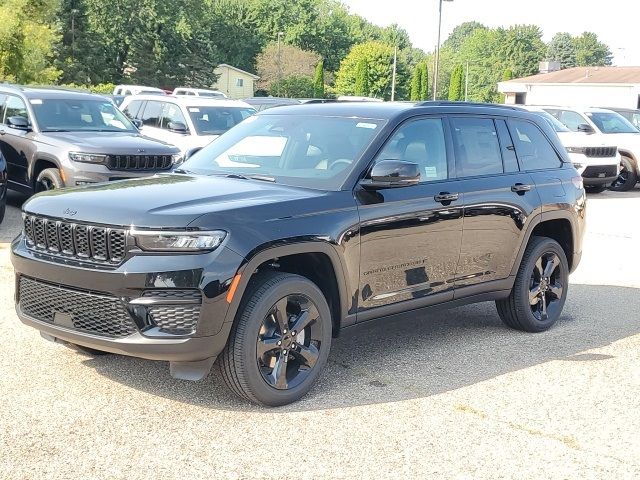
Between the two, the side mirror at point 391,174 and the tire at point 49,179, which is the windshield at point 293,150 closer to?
the side mirror at point 391,174

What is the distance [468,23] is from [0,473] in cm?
20287

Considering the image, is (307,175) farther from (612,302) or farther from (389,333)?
(612,302)

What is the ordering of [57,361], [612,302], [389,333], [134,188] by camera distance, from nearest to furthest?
[134,188], [57,361], [389,333], [612,302]

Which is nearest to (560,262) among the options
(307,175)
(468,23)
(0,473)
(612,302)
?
(612,302)

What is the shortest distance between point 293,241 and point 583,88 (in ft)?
185

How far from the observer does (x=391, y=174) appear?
520cm

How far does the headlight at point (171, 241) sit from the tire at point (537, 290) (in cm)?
315

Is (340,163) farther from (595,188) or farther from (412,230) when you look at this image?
(595,188)

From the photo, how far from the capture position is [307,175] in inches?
213

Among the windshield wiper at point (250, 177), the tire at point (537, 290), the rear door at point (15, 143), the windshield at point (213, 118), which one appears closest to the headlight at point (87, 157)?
the rear door at point (15, 143)

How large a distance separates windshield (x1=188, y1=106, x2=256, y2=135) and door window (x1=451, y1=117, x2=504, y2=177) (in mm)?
8277

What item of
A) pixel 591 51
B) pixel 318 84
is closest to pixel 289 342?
pixel 318 84

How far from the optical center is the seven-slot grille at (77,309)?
14.7 feet

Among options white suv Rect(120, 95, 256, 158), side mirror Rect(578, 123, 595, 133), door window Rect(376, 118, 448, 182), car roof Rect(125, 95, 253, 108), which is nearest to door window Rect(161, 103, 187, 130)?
white suv Rect(120, 95, 256, 158)
